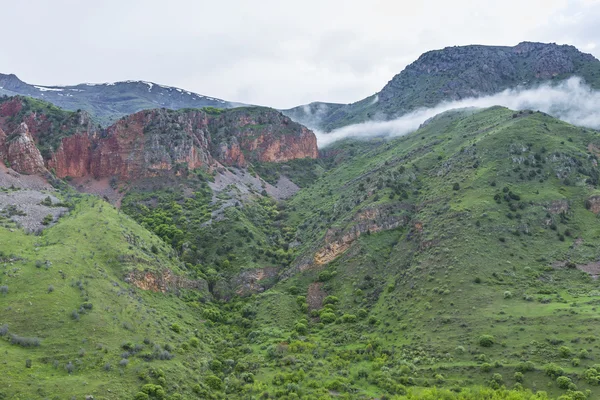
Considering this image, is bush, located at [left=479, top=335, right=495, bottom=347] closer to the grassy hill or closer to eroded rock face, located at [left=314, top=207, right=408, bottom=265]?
the grassy hill

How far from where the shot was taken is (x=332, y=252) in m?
98.1

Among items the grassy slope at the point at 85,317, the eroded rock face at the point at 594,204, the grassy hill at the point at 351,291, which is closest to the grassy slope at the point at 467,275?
the grassy hill at the point at 351,291

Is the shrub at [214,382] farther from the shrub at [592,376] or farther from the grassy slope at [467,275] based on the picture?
the shrub at [592,376]

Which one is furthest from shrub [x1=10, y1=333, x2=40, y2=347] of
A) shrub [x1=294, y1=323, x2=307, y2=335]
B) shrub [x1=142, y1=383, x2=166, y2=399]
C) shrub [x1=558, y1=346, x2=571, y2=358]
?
Result: shrub [x1=558, y1=346, x2=571, y2=358]

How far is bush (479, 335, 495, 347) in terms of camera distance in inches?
2264

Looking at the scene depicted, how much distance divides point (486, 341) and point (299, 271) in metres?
47.3

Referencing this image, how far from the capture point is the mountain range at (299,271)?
176 feet

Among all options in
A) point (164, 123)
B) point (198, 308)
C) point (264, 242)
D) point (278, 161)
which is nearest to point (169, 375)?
point (198, 308)

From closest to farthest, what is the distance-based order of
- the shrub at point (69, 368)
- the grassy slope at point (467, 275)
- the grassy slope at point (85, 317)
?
the grassy slope at point (85, 317), the shrub at point (69, 368), the grassy slope at point (467, 275)

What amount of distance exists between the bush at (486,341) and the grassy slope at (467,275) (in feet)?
2.34

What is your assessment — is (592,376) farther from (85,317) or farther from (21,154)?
(21,154)

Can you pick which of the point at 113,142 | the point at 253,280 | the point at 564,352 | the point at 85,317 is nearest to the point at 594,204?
the point at 564,352

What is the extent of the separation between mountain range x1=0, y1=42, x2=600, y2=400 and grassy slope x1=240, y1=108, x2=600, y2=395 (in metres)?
0.37

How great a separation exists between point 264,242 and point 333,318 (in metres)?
39.4
